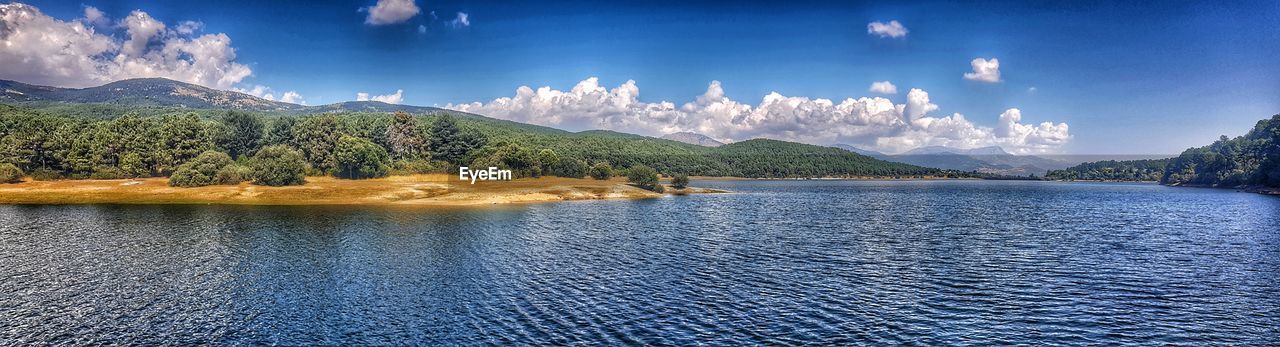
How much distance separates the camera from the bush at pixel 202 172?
122 m

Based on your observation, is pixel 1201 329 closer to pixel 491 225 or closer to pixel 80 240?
pixel 491 225

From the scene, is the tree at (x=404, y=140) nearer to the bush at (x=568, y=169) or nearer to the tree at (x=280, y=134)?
the tree at (x=280, y=134)

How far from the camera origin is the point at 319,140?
163 m

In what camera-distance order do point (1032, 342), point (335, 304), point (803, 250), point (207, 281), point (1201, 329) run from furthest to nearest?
point (803, 250), point (207, 281), point (335, 304), point (1201, 329), point (1032, 342)

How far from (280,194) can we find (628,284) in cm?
10185

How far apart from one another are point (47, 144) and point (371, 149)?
6694 cm

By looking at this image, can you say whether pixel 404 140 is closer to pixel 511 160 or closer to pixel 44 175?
pixel 511 160

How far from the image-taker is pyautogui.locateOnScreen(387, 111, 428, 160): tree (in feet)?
612

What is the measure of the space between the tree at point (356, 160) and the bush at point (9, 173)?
58938 millimetres

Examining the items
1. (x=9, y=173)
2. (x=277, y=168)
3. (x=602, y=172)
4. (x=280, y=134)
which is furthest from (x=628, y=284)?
(x=280, y=134)

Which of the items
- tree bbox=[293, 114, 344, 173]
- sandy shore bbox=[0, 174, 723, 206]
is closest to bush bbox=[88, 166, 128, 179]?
sandy shore bbox=[0, 174, 723, 206]

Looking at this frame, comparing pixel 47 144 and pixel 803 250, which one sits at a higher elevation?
pixel 47 144

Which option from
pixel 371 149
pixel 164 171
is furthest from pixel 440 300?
pixel 164 171

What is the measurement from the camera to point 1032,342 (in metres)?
27.2
